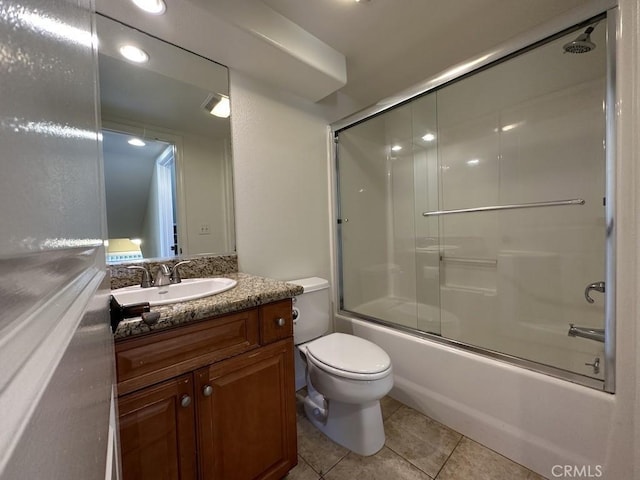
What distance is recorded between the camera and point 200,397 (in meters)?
0.88

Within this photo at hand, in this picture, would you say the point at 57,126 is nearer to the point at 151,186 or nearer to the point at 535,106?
the point at 151,186

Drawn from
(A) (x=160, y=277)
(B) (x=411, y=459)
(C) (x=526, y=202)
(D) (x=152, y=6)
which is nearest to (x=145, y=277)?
(A) (x=160, y=277)

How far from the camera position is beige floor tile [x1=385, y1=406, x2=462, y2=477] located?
48.7 inches

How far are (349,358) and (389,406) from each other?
0.58m

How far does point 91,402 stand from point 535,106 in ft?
8.11

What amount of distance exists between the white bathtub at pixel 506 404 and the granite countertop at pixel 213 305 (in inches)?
37.3

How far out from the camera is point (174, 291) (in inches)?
47.1

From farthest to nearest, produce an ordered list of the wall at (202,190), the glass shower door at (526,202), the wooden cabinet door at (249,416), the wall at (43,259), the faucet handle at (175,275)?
the glass shower door at (526,202)
the wall at (202,190)
the faucet handle at (175,275)
the wooden cabinet door at (249,416)
the wall at (43,259)

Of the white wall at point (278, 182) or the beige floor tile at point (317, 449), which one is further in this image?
the white wall at point (278, 182)

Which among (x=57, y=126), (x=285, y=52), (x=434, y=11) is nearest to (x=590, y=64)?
(x=434, y=11)

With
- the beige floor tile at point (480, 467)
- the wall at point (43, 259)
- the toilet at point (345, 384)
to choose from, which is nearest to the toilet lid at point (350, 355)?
the toilet at point (345, 384)

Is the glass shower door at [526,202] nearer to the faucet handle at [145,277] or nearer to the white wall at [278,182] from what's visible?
the white wall at [278,182]

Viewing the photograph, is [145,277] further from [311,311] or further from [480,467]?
[480,467]

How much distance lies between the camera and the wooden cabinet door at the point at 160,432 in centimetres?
76
